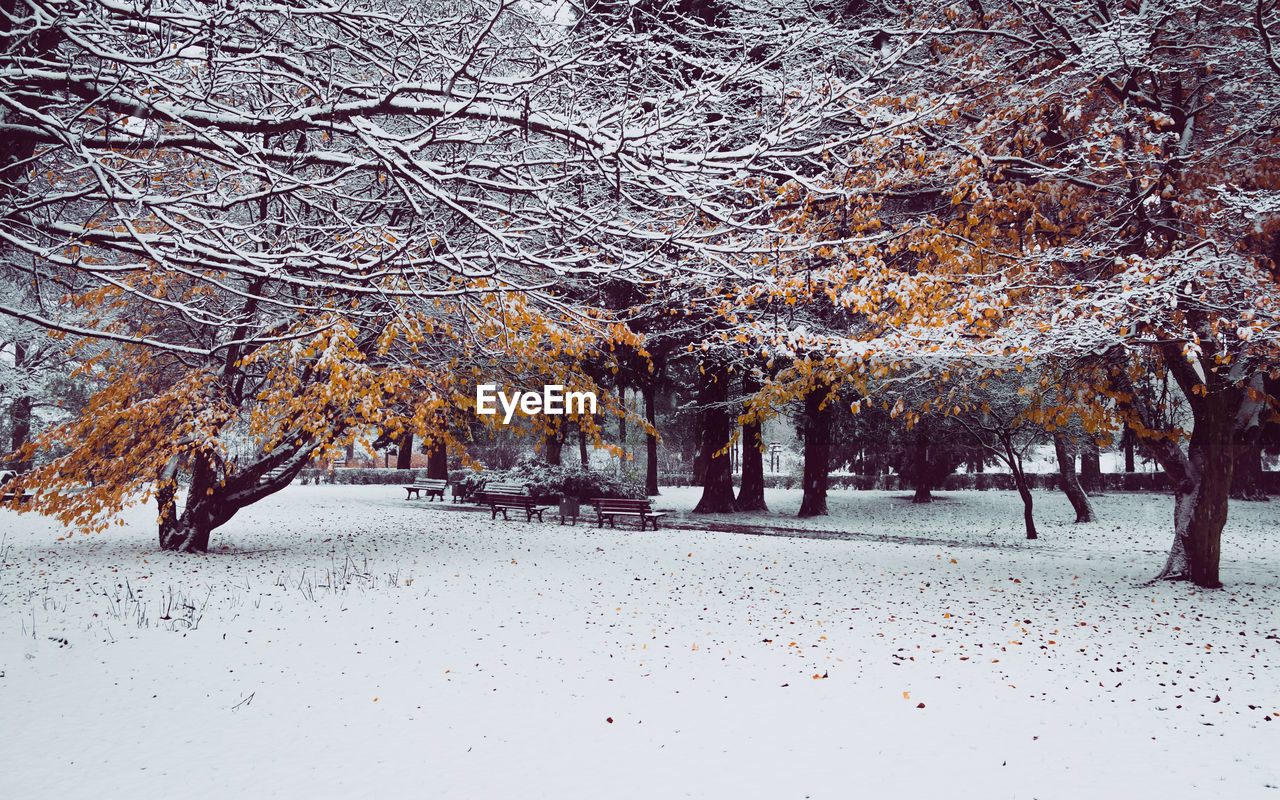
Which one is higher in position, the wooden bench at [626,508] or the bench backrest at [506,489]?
the bench backrest at [506,489]

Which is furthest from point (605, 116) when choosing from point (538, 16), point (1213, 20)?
point (1213, 20)

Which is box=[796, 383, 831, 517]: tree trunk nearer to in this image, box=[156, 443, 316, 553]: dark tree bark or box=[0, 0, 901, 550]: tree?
box=[0, 0, 901, 550]: tree

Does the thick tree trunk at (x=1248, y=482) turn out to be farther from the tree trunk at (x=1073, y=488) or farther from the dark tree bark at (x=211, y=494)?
the dark tree bark at (x=211, y=494)

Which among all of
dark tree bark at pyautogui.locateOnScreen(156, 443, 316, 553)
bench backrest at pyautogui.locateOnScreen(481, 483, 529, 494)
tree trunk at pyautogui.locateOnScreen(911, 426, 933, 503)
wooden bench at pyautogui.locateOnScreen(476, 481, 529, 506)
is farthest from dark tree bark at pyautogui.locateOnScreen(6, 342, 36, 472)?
tree trunk at pyautogui.locateOnScreen(911, 426, 933, 503)

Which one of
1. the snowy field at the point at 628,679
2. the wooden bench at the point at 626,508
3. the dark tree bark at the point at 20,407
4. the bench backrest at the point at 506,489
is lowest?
the snowy field at the point at 628,679

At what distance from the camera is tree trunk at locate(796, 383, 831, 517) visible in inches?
837

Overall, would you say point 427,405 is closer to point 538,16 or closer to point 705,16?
point 538,16

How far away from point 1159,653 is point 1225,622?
2.16 metres

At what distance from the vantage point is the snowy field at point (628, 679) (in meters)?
4.57

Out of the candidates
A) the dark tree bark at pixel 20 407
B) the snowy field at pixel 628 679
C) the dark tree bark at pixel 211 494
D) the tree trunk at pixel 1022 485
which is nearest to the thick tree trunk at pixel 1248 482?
the tree trunk at pixel 1022 485

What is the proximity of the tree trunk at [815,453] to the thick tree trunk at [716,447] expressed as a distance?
2.27 meters

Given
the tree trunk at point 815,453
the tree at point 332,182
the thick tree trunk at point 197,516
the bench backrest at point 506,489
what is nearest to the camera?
the tree at point 332,182

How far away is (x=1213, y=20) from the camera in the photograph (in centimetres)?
869

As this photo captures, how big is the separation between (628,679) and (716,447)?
1613 centimetres
